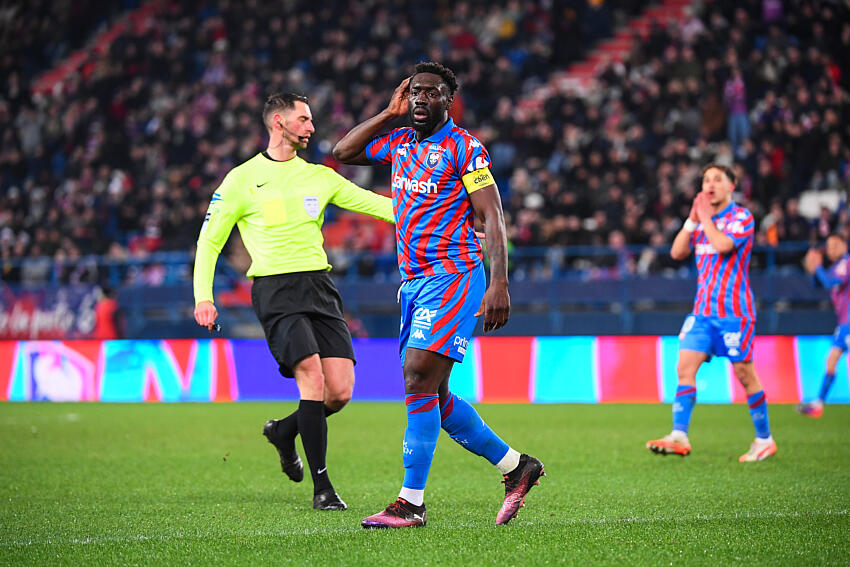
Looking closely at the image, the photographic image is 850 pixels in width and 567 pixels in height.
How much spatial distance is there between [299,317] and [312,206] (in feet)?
2.29

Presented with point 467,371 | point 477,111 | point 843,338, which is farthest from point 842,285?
point 477,111

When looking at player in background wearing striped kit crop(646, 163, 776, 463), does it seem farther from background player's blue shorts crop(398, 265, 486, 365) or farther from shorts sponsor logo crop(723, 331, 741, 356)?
background player's blue shorts crop(398, 265, 486, 365)

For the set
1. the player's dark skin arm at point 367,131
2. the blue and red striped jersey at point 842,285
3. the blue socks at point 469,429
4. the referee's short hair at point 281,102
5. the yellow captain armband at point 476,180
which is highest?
the referee's short hair at point 281,102

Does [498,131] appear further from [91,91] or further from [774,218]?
[91,91]

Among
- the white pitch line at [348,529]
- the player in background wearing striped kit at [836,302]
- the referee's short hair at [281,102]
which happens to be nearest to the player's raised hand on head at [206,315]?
the white pitch line at [348,529]

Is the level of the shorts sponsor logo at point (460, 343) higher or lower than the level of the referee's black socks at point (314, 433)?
higher

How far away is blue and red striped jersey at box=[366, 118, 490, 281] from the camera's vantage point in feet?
17.5

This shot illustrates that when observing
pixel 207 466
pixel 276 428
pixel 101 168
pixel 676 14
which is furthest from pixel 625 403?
pixel 101 168

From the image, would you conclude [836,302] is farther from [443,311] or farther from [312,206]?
[443,311]

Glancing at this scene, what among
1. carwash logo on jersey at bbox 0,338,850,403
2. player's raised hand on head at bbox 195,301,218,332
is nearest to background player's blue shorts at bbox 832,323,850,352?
carwash logo on jersey at bbox 0,338,850,403

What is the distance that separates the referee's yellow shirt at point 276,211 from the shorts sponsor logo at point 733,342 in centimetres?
346

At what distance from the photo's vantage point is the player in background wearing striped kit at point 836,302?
12.0 m

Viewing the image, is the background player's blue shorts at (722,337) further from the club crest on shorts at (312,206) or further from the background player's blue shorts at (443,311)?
the background player's blue shorts at (443,311)

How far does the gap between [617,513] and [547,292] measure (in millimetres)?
11761
